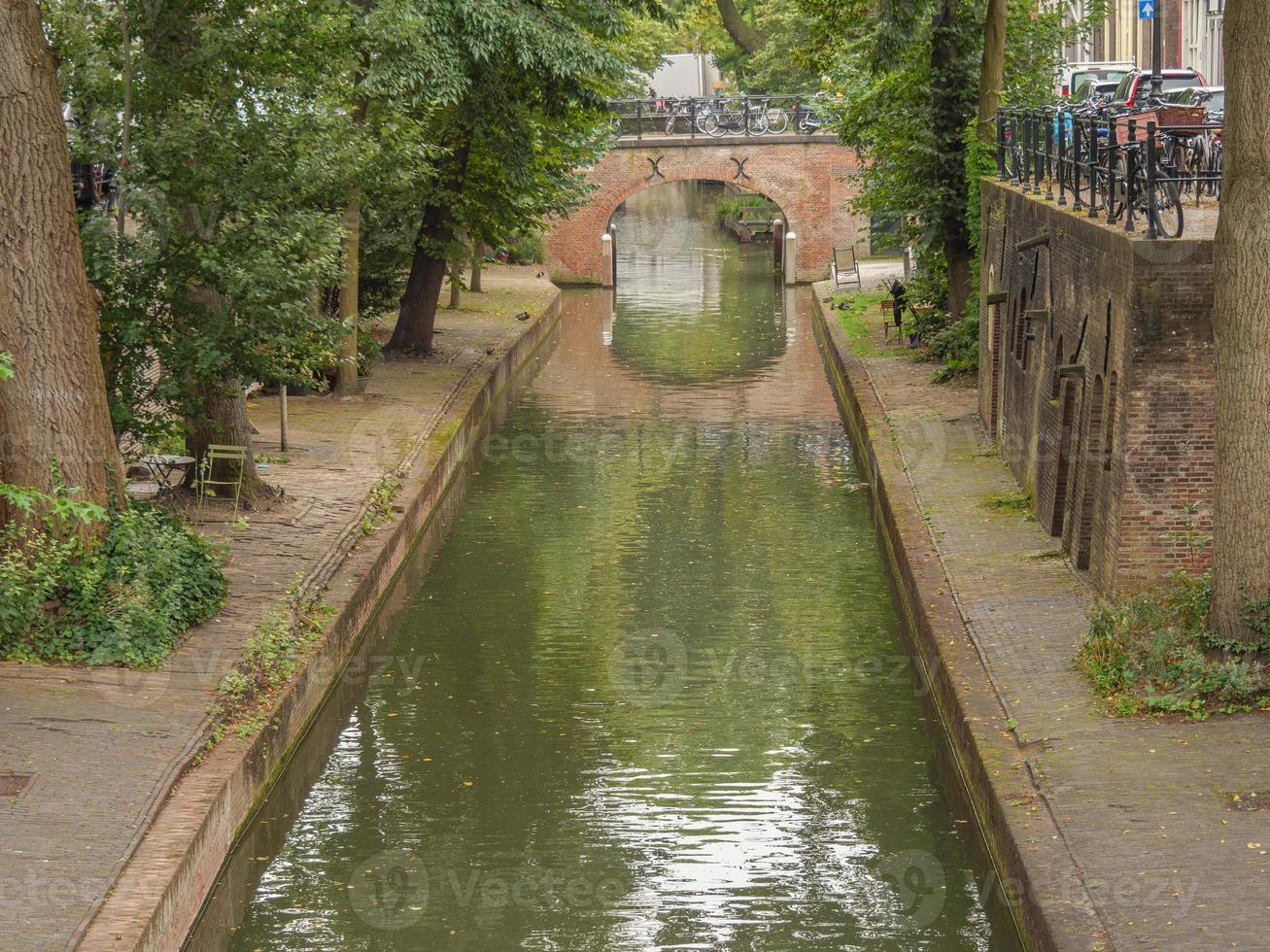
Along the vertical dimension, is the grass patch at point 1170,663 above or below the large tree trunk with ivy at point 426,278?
below

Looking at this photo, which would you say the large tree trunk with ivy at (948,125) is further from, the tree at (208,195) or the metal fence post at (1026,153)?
the tree at (208,195)

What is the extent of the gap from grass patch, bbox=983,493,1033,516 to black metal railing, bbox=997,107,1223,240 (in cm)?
286

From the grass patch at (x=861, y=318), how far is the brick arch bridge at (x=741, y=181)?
7929 millimetres

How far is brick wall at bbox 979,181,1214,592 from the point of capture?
12.7 m

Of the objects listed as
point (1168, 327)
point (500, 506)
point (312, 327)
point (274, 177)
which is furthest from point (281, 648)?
point (500, 506)

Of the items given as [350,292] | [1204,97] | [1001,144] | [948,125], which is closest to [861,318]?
[948,125]

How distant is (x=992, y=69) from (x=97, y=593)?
15508 millimetres

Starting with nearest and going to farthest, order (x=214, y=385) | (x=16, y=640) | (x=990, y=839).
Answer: (x=990, y=839)
(x=16, y=640)
(x=214, y=385)

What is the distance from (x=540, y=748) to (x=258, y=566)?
3641 mm

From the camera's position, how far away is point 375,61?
22234 mm

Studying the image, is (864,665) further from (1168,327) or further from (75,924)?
(75,924)

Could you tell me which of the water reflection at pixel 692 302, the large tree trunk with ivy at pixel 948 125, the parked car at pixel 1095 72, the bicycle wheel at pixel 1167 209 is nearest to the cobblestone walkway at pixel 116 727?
the bicycle wheel at pixel 1167 209

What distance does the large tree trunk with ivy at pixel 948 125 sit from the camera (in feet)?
85.6

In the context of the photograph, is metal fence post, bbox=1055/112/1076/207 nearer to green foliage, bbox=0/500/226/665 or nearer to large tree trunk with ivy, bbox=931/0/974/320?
large tree trunk with ivy, bbox=931/0/974/320
